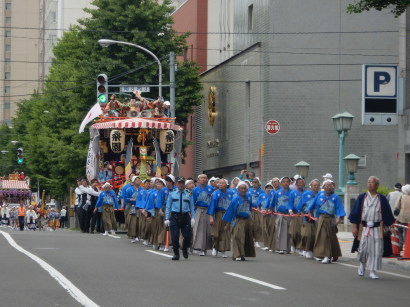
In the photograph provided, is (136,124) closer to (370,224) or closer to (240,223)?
(240,223)

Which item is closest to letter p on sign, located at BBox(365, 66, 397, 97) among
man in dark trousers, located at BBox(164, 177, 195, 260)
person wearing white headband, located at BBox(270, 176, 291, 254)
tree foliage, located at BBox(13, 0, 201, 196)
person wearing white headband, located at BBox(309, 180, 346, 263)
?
person wearing white headband, located at BBox(309, 180, 346, 263)

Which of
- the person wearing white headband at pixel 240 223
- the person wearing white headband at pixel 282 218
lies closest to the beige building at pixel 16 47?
the person wearing white headband at pixel 282 218

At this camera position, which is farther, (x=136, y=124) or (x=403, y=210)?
(x=136, y=124)

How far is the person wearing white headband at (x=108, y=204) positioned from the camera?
114 feet

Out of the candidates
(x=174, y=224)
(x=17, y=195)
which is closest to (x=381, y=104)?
(x=174, y=224)

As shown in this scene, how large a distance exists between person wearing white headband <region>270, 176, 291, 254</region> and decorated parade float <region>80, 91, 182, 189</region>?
404 inches

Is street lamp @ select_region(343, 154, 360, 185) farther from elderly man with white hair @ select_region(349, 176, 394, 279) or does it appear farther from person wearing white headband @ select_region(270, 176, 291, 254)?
elderly man with white hair @ select_region(349, 176, 394, 279)

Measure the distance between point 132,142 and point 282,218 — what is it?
1147 cm

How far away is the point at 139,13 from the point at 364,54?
39.8 ft

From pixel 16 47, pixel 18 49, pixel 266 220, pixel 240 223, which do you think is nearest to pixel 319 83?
pixel 266 220

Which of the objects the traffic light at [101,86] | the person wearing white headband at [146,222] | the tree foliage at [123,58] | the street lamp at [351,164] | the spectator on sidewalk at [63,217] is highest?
the tree foliage at [123,58]

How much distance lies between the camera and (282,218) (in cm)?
2736

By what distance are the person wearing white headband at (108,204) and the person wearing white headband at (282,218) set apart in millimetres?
8622

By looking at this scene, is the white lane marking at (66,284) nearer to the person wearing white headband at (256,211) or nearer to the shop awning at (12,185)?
the person wearing white headband at (256,211)
